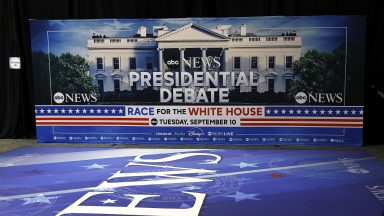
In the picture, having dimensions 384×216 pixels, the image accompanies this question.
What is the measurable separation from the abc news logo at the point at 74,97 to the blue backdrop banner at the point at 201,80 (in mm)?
13

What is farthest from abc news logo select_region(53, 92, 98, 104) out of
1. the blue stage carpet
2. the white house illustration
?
the blue stage carpet

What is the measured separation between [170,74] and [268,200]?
2.46 meters

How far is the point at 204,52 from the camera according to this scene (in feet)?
16.1

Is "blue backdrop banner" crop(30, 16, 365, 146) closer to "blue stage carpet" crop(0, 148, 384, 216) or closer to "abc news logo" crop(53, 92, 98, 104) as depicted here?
"abc news logo" crop(53, 92, 98, 104)

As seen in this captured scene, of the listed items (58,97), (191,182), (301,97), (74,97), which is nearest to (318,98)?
(301,97)

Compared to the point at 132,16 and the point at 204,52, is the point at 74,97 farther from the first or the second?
the point at 204,52

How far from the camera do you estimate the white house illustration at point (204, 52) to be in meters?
4.84

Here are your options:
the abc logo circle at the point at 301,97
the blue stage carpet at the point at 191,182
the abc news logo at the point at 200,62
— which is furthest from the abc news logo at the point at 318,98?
the abc news logo at the point at 200,62

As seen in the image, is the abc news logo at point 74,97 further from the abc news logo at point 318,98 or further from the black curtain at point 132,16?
the abc news logo at point 318,98

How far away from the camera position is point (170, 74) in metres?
4.98

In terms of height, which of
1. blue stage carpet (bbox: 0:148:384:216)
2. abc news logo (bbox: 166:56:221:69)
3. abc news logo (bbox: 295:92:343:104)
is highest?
abc news logo (bbox: 166:56:221:69)

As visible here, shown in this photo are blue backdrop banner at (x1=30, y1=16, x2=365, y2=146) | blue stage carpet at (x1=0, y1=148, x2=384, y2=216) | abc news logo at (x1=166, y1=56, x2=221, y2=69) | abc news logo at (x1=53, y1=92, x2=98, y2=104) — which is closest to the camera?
blue stage carpet at (x1=0, y1=148, x2=384, y2=216)

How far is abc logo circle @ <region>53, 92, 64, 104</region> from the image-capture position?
16.9ft

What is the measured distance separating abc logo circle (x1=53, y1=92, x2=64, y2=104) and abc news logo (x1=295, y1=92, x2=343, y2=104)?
3.05 meters
